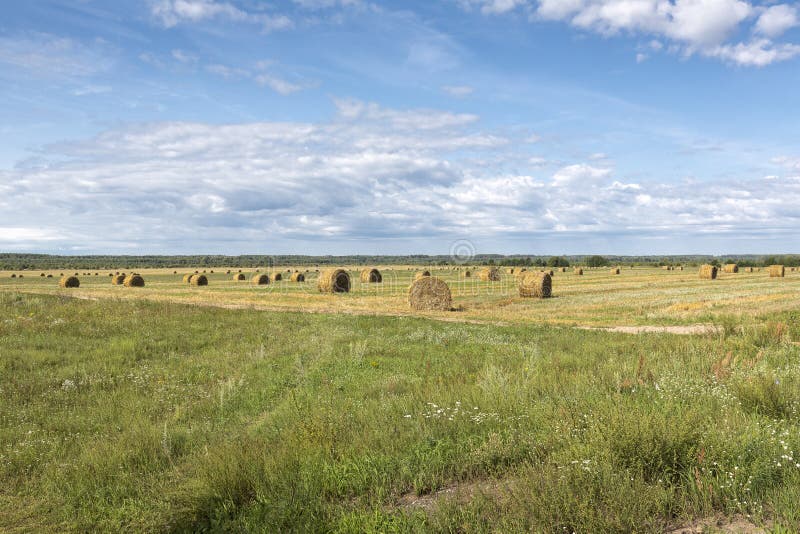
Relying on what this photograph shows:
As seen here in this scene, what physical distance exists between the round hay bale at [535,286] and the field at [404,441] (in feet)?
83.0

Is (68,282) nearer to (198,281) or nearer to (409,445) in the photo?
(198,281)

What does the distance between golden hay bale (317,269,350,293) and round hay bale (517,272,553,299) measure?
15895 millimetres

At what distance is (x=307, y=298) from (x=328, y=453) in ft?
109

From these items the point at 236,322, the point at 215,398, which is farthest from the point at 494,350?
the point at 236,322

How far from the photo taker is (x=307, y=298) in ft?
126

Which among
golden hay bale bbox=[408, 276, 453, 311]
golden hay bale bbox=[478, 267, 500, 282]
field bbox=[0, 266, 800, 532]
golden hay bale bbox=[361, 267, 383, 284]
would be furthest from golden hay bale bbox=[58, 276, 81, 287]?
golden hay bale bbox=[478, 267, 500, 282]

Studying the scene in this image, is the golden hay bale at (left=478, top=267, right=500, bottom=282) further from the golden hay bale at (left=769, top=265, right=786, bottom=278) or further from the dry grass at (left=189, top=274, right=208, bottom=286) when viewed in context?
the dry grass at (left=189, top=274, right=208, bottom=286)

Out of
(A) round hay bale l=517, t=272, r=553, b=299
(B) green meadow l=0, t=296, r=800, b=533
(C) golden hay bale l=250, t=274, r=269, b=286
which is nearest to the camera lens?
(B) green meadow l=0, t=296, r=800, b=533

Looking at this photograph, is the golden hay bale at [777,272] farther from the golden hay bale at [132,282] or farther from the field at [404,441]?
the golden hay bale at [132,282]

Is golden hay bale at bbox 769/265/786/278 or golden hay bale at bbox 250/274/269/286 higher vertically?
golden hay bale at bbox 769/265/786/278

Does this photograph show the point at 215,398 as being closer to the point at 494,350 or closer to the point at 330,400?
the point at 330,400

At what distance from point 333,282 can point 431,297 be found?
583 inches

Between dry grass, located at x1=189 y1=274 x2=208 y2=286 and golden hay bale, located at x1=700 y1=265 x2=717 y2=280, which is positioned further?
dry grass, located at x1=189 y1=274 x2=208 y2=286

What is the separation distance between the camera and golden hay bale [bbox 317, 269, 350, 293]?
44375 mm
